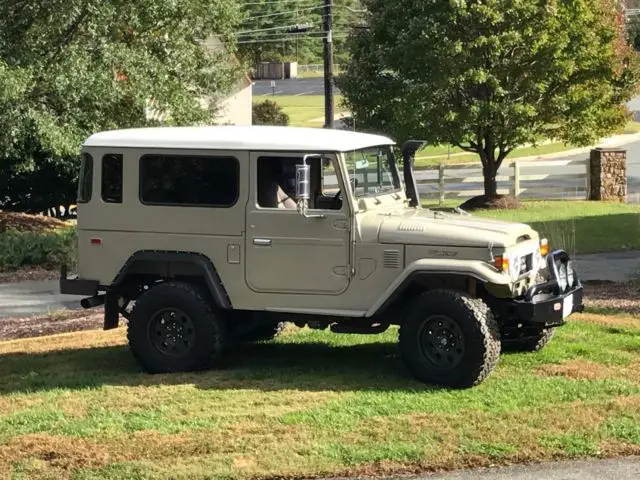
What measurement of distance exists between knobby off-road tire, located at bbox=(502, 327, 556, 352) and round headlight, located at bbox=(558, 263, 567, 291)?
0.63 metres

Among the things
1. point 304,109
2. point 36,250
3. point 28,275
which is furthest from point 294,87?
point 28,275

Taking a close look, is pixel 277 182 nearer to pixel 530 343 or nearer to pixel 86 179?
pixel 86 179

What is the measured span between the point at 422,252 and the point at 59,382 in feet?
10.5

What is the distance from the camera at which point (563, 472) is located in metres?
5.88

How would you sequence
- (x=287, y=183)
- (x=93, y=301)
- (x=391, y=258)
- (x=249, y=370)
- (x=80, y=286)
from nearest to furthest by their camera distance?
(x=391, y=258), (x=287, y=183), (x=249, y=370), (x=80, y=286), (x=93, y=301)

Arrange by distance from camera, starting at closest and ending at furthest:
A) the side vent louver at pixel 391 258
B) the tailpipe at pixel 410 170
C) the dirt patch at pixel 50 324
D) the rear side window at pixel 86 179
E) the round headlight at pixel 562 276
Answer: the side vent louver at pixel 391 258, the round headlight at pixel 562 276, the rear side window at pixel 86 179, the tailpipe at pixel 410 170, the dirt patch at pixel 50 324

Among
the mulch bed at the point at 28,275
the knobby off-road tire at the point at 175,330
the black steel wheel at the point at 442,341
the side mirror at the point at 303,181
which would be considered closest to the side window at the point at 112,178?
the knobby off-road tire at the point at 175,330

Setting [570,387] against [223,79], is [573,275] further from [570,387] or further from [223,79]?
[223,79]

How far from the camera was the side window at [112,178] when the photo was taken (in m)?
8.37

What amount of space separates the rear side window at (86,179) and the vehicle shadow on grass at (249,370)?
59.8 inches

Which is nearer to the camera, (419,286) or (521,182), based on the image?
(419,286)

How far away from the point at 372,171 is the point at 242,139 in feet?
3.71

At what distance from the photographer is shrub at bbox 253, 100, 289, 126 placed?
170ft

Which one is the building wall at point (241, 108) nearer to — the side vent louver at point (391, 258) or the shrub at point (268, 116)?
the shrub at point (268, 116)
